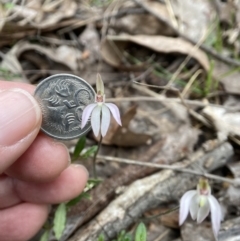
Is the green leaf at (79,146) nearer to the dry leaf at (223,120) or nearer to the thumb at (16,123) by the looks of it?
the thumb at (16,123)

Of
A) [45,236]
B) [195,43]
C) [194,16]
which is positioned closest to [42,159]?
[45,236]

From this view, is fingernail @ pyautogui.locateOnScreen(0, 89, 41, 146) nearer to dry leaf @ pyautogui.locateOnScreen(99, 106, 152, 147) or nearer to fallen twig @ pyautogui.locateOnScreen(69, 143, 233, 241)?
fallen twig @ pyautogui.locateOnScreen(69, 143, 233, 241)

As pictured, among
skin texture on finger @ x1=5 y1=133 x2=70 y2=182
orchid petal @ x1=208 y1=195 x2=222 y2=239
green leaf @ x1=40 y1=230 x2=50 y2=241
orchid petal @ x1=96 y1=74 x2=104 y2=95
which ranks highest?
orchid petal @ x1=96 y1=74 x2=104 y2=95

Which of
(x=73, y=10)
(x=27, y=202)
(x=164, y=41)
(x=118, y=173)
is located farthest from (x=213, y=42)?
(x=27, y=202)

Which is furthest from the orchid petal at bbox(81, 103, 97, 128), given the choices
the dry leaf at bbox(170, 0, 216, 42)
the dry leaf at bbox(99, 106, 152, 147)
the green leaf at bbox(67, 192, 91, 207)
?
the dry leaf at bbox(170, 0, 216, 42)

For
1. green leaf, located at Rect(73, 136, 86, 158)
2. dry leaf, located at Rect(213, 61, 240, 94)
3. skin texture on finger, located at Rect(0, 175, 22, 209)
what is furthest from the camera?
dry leaf, located at Rect(213, 61, 240, 94)

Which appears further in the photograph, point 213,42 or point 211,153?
point 213,42

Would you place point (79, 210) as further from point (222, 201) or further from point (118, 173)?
point (222, 201)

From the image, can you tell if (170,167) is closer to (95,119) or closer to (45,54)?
(95,119)
